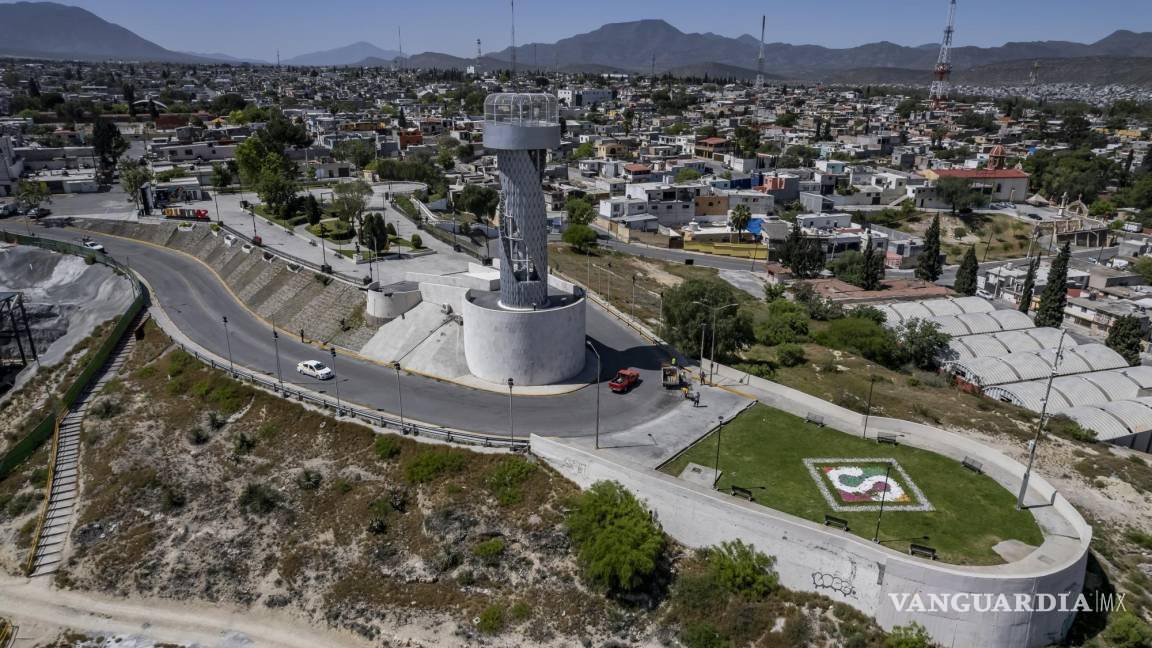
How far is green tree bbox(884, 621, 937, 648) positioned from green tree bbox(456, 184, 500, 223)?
77717 millimetres

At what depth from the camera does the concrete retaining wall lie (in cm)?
2656

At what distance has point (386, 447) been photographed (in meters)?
38.0

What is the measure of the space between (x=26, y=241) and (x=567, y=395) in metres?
73.4

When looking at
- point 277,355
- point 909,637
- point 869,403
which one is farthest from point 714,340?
point 277,355

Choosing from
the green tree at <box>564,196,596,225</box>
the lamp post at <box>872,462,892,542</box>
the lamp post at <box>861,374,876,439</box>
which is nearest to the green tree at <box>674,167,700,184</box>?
the green tree at <box>564,196,596,225</box>

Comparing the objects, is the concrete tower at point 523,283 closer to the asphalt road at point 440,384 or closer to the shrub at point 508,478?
the asphalt road at point 440,384

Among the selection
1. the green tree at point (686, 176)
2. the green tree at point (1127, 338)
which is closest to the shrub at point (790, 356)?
the green tree at point (1127, 338)

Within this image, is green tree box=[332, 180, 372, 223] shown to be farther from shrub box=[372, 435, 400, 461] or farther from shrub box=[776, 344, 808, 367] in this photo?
shrub box=[776, 344, 808, 367]

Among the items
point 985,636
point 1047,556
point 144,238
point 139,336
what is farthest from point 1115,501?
point 144,238

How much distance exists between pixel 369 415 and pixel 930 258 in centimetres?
7650

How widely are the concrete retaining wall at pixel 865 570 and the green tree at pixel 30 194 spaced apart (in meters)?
98.2

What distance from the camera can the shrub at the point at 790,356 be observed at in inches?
2030

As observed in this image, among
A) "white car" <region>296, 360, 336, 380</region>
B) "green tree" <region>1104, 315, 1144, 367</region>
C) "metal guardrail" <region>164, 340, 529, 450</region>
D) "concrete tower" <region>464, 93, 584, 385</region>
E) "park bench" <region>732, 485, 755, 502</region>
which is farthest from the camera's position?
"green tree" <region>1104, 315, 1144, 367</region>

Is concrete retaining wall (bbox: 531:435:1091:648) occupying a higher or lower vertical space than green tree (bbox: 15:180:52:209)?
lower
